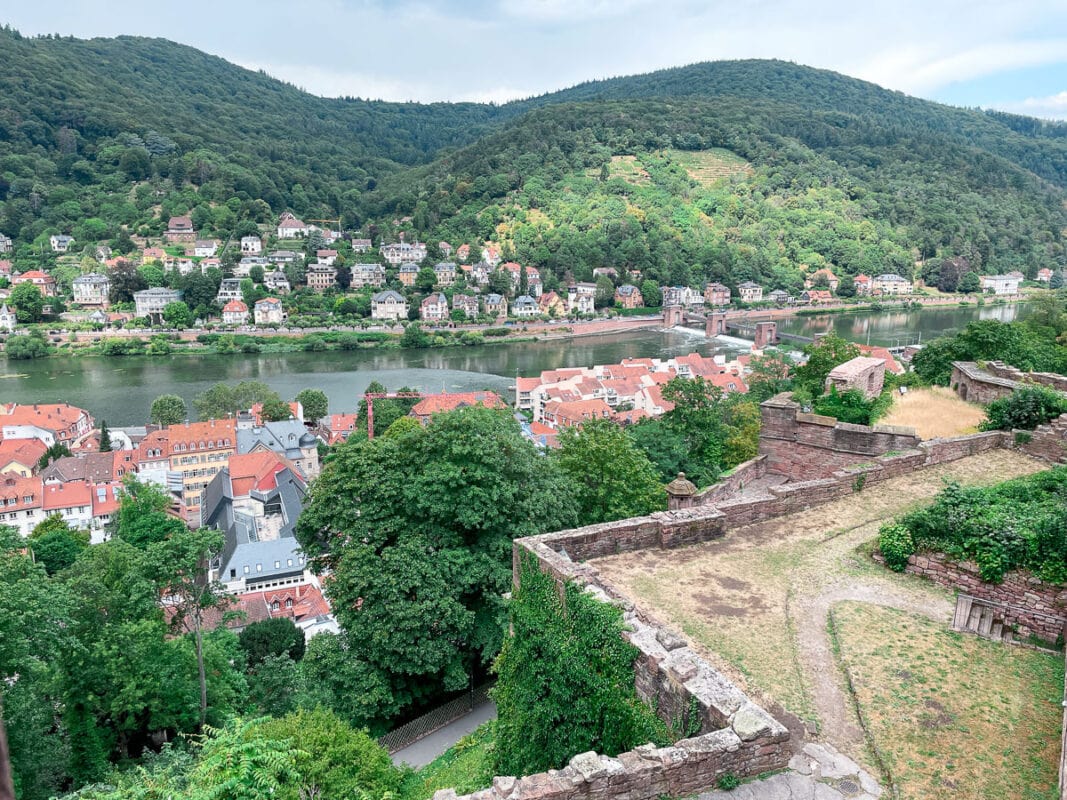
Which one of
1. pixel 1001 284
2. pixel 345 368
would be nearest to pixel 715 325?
pixel 345 368

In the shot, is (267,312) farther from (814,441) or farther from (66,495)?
(814,441)

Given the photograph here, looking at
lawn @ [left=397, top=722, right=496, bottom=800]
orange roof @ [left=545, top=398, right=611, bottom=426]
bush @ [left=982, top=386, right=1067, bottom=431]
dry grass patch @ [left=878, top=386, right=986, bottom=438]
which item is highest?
bush @ [left=982, top=386, right=1067, bottom=431]

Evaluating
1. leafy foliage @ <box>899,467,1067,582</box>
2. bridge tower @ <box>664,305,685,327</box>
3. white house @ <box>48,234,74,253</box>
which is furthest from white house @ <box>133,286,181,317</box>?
leafy foliage @ <box>899,467,1067,582</box>

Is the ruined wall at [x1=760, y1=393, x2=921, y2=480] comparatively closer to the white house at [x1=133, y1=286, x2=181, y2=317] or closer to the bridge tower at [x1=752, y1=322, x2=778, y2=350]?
the bridge tower at [x1=752, y1=322, x2=778, y2=350]

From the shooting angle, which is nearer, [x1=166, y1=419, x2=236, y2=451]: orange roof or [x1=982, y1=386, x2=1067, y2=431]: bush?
[x1=982, y1=386, x2=1067, y2=431]: bush

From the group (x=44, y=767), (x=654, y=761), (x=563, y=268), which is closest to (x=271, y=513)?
(x=44, y=767)

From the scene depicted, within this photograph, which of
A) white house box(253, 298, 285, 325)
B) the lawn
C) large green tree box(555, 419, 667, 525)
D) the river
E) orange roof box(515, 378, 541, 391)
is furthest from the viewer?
white house box(253, 298, 285, 325)

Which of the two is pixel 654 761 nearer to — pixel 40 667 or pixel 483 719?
pixel 483 719
